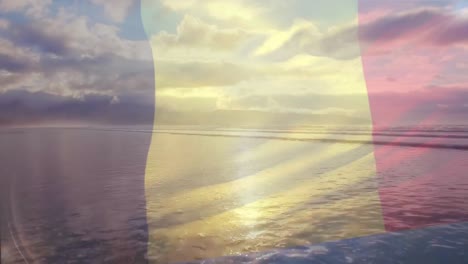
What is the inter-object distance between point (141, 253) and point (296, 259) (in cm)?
171

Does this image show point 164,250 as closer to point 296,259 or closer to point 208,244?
point 208,244

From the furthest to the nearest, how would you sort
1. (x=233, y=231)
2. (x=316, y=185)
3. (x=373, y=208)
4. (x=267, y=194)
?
(x=316, y=185)
(x=267, y=194)
(x=373, y=208)
(x=233, y=231)

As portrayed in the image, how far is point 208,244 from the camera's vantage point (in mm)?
4656

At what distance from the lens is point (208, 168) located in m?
11.1

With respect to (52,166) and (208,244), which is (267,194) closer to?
(208,244)

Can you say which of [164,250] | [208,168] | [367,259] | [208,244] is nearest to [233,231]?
[208,244]

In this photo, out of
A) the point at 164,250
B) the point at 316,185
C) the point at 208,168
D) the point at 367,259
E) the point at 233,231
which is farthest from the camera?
the point at 208,168

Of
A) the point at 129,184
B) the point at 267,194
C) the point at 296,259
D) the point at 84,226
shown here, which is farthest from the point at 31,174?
the point at 296,259

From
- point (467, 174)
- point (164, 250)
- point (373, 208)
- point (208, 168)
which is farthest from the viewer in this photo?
point (208, 168)

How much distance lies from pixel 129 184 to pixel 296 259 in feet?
17.4

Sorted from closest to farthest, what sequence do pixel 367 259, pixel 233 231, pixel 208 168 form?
pixel 367 259, pixel 233 231, pixel 208 168

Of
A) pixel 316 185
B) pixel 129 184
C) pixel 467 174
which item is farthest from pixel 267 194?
pixel 467 174

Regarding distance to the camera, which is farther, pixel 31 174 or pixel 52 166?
pixel 52 166

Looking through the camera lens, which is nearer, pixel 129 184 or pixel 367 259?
pixel 367 259
